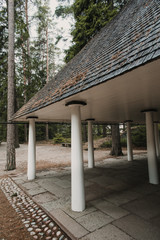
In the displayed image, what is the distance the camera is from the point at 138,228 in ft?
8.00

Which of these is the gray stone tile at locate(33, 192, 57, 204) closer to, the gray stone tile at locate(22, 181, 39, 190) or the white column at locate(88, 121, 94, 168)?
the gray stone tile at locate(22, 181, 39, 190)

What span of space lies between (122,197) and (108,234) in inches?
64.1

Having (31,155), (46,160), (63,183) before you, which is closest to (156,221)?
(63,183)

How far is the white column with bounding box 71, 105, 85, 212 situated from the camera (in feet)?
10.2

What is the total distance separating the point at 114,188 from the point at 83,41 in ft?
27.5

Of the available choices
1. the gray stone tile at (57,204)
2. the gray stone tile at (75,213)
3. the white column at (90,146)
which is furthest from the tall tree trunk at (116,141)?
the gray stone tile at (75,213)

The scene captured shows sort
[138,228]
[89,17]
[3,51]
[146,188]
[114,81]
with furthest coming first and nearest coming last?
[3,51] → [89,17] → [146,188] → [138,228] → [114,81]

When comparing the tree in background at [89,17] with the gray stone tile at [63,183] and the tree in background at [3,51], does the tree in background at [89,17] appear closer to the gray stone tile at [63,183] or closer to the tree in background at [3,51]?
the tree in background at [3,51]

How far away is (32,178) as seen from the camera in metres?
5.73

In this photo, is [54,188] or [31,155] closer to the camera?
[54,188]

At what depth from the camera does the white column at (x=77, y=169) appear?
312cm

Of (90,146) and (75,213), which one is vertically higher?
(90,146)

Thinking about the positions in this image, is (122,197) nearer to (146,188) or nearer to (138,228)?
(146,188)

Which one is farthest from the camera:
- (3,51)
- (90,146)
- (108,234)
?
(3,51)
